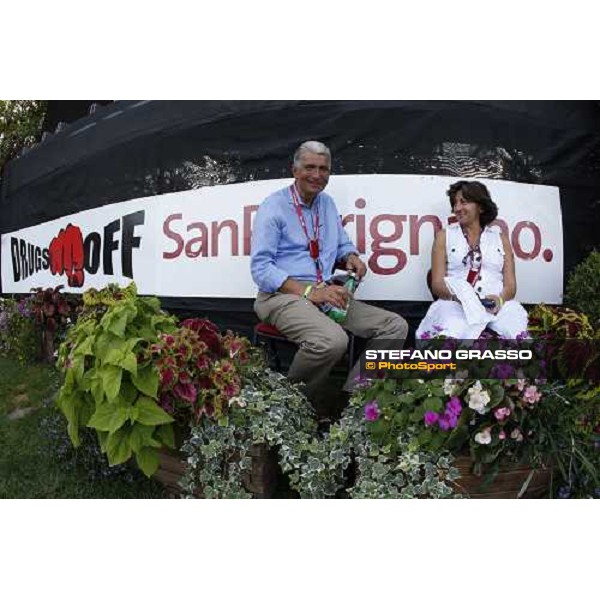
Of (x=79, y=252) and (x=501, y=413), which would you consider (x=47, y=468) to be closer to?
(x=79, y=252)

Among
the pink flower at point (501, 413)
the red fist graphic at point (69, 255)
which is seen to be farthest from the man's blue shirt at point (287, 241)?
the red fist graphic at point (69, 255)

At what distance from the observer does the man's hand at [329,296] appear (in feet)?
10.7

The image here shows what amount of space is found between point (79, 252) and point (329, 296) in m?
2.33

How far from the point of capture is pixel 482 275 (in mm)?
3357

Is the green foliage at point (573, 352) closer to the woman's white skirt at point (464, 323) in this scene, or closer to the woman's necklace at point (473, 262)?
the woman's white skirt at point (464, 323)

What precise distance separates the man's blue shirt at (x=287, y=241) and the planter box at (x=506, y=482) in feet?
4.42

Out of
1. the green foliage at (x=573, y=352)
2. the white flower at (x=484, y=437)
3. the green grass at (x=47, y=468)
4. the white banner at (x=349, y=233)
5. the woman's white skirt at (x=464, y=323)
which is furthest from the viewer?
the white banner at (x=349, y=233)

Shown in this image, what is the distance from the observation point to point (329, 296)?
10.7 ft

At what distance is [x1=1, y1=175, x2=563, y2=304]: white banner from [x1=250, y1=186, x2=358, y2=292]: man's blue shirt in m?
0.39

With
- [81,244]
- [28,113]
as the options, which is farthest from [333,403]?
[28,113]

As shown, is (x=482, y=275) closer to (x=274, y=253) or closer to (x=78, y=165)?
(x=274, y=253)

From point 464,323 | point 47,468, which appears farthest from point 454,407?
Result: point 47,468

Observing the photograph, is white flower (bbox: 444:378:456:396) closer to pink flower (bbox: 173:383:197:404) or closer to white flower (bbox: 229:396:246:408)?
white flower (bbox: 229:396:246:408)

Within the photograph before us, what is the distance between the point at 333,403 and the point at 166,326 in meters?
1.29
